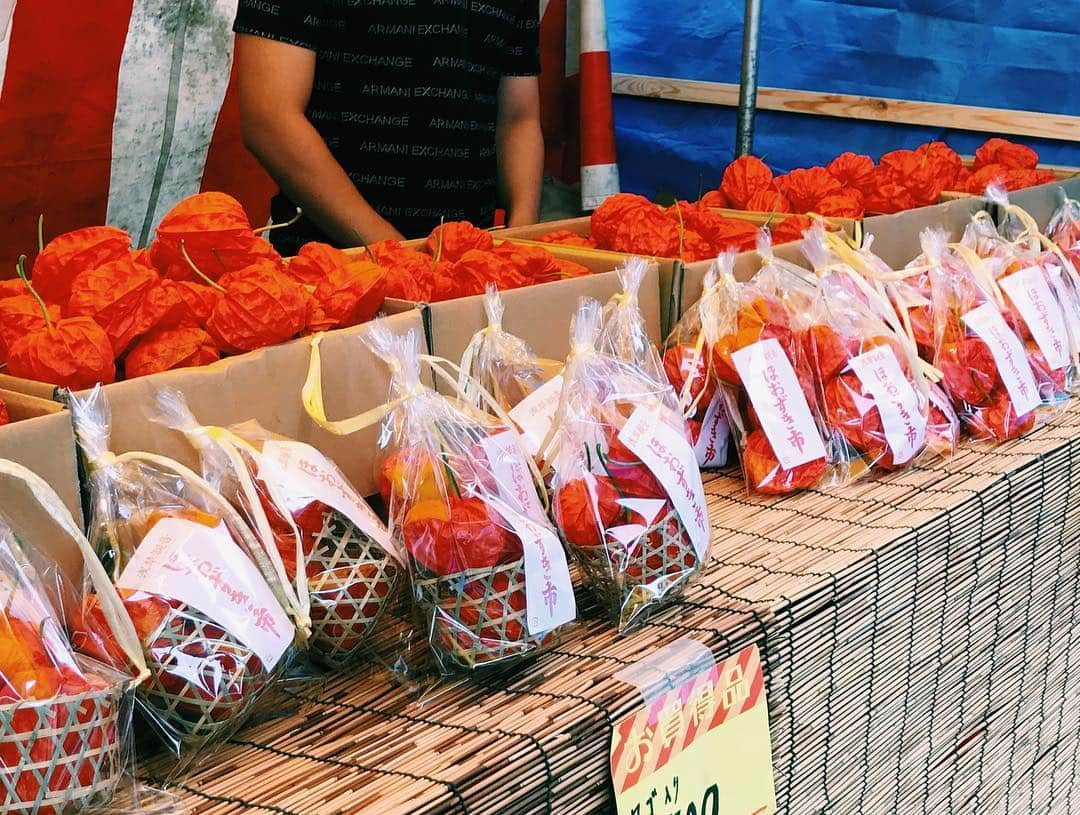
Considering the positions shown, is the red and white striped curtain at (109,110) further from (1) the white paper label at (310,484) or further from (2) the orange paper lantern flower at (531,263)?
(1) the white paper label at (310,484)

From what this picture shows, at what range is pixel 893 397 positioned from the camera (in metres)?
1.21

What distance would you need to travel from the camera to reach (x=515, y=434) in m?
0.88

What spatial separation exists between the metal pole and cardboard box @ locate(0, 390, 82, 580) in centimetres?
195

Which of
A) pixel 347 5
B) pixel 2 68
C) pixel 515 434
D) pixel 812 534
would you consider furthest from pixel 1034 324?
pixel 2 68

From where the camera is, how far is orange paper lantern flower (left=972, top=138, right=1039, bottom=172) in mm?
2100

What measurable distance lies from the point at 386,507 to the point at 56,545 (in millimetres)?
283

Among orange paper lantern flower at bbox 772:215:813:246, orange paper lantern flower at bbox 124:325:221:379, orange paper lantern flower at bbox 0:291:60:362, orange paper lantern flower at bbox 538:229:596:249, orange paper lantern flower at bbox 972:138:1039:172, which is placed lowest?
orange paper lantern flower at bbox 124:325:221:379

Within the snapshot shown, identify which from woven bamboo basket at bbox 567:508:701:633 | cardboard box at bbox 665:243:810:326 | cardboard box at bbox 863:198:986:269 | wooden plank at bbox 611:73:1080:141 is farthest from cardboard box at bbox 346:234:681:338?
wooden plank at bbox 611:73:1080:141

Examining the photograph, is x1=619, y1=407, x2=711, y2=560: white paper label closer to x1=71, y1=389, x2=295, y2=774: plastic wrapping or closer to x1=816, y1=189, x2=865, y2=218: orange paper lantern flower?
x1=71, y1=389, x2=295, y2=774: plastic wrapping

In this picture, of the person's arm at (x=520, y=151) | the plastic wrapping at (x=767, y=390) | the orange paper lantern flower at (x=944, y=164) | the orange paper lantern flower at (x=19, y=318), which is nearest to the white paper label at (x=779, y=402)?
the plastic wrapping at (x=767, y=390)

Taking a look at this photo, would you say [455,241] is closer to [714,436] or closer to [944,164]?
[714,436]

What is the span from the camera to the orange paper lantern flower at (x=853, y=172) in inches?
72.5

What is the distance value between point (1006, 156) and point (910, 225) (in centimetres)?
60

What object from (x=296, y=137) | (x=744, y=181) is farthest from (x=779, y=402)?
(x=296, y=137)
